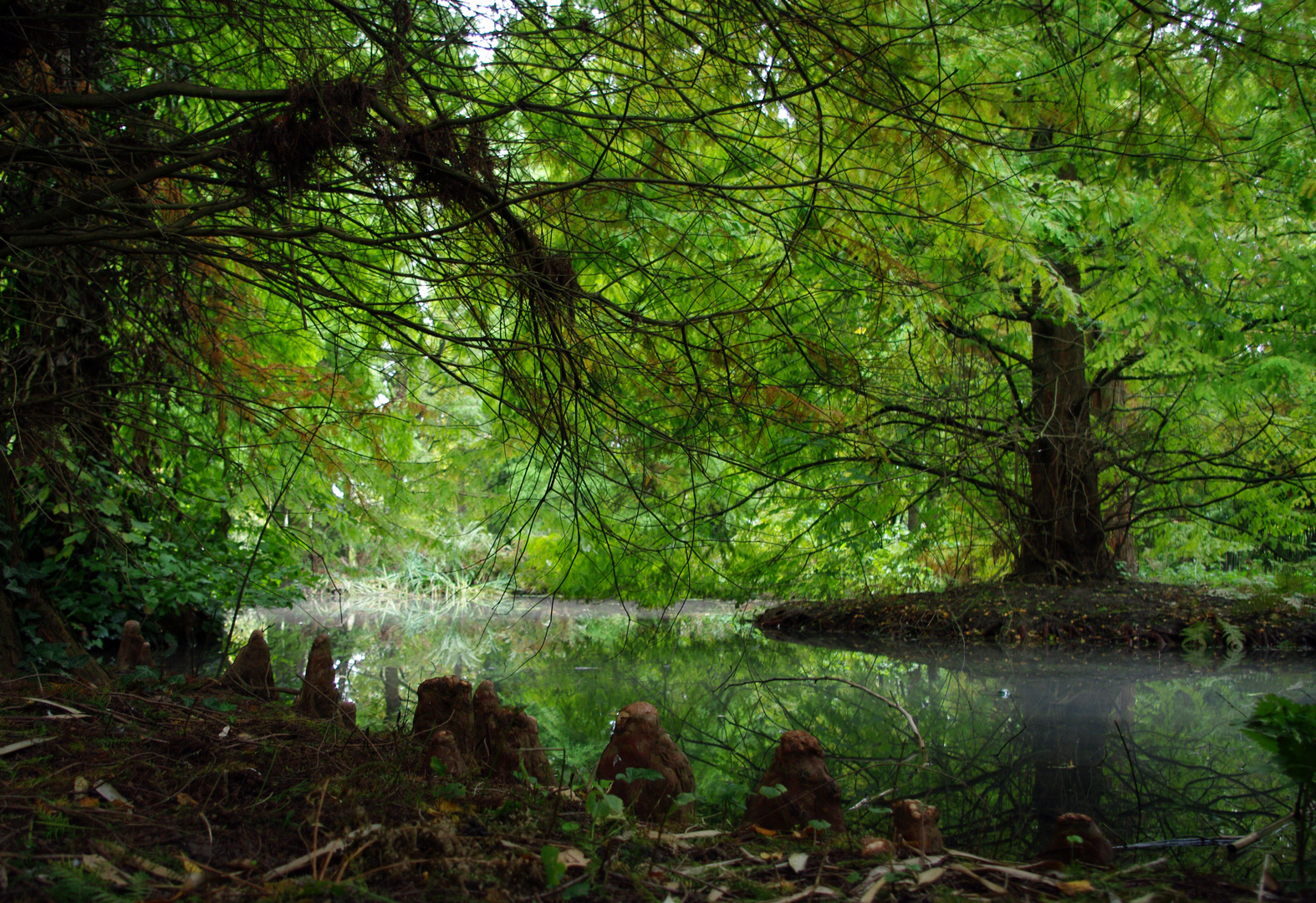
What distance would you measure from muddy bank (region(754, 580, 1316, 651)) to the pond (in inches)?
17.0

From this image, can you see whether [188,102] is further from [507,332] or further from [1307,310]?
[1307,310]

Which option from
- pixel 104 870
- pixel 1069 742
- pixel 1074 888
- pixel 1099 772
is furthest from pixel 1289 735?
pixel 104 870

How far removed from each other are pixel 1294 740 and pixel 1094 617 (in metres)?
5.80

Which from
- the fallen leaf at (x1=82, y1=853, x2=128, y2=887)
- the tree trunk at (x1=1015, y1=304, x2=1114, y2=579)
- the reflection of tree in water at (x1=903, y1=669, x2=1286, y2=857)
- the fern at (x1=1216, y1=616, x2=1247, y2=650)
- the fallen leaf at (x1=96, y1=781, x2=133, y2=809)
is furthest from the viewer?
the tree trunk at (x1=1015, y1=304, x2=1114, y2=579)

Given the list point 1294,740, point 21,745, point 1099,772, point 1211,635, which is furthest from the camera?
point 1211,635

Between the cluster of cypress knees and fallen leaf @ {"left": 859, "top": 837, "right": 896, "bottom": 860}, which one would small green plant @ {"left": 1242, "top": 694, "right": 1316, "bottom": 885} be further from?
fallen leaf @ {"left": 859, "top": 837, "right": 896, "bottom": 860}

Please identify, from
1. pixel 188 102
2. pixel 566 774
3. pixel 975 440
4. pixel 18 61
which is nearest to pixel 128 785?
pixel 566 774

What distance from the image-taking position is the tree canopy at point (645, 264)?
2.69m

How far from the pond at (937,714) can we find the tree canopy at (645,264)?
79 centimetres

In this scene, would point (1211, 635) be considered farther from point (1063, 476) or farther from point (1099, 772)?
point (1099, 772)

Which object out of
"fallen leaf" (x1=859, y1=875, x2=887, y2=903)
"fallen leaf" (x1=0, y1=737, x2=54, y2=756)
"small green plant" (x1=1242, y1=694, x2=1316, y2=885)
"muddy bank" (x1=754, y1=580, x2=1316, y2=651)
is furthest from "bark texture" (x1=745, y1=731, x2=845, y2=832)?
"muddy bank" (x1=754, y1=580, x2=1316, y2=651)

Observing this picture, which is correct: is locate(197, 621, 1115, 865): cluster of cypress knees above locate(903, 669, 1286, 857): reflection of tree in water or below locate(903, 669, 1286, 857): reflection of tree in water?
above

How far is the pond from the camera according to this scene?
254 centimetres

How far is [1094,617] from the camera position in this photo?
6980 millimetres
